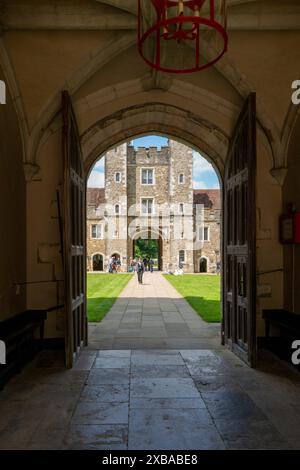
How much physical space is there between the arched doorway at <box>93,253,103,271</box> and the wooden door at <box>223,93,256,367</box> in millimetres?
29156

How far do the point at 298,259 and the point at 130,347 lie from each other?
2654 mm

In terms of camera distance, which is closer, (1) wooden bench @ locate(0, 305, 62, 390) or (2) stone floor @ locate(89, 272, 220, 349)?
(1) wooden bench @ locate(0, 305, 62, 390)

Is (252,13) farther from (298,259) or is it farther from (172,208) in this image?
(172,208)

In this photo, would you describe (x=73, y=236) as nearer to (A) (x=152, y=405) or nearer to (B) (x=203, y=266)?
(A) (x=152, y=405)

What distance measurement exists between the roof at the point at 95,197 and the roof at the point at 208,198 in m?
7.94

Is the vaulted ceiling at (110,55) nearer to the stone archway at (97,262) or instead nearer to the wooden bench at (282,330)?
the wooden bench at (282,330)

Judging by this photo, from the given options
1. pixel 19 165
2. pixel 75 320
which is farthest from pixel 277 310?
pixel 19 165

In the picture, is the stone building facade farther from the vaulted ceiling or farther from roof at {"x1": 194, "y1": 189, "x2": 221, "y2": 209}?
the vaulted ceiling

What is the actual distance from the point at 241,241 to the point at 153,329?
2853 millimetres

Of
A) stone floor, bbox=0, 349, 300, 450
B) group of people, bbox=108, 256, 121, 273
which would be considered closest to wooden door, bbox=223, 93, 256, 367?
stone floor, bbox=0, 349, 300, 450

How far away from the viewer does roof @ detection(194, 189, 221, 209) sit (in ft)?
117

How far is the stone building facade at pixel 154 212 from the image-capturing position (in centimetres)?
3419

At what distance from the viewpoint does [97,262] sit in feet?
117
